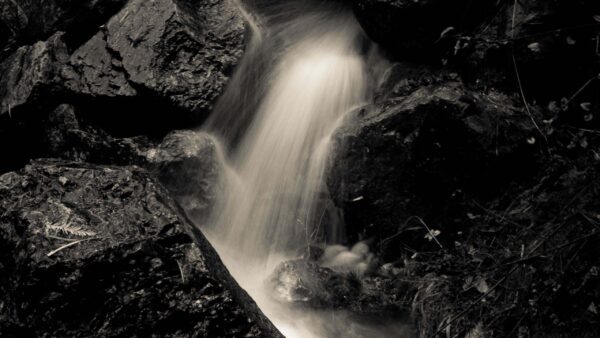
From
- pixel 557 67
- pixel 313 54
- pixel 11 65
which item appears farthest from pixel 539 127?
pixel 11 65

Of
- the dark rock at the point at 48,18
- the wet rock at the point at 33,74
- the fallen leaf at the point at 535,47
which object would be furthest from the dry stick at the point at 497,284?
the dark rock at the point at 48,18

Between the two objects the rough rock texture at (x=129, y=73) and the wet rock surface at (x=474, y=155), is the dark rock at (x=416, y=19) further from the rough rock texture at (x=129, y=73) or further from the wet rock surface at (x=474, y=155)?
the rough rock texture at (x=129, y=73)

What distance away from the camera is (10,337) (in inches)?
112

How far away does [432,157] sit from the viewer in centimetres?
390

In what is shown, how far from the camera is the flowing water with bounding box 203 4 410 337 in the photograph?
4465mm

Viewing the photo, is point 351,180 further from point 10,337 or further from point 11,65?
point 11,65

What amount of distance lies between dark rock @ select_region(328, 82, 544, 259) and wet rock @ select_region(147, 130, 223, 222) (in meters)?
1.06

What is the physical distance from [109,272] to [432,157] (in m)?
2.15

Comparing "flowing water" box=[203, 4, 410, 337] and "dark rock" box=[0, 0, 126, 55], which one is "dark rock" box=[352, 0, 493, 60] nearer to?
"flowing water" box=[203, 4, 410, 337]

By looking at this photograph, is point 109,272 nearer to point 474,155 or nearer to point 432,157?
point 432,157

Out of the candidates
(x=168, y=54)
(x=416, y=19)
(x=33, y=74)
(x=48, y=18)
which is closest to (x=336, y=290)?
(x=416, y=19)

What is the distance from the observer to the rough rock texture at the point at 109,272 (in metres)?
2.80

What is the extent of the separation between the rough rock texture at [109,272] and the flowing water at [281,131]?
3.67 feet

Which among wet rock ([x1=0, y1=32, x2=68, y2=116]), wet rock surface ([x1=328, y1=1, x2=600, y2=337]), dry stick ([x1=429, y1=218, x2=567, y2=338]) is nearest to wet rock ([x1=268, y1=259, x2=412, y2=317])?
wet rock surface ([x1=328, y1=1, x2=600, y2=337])
